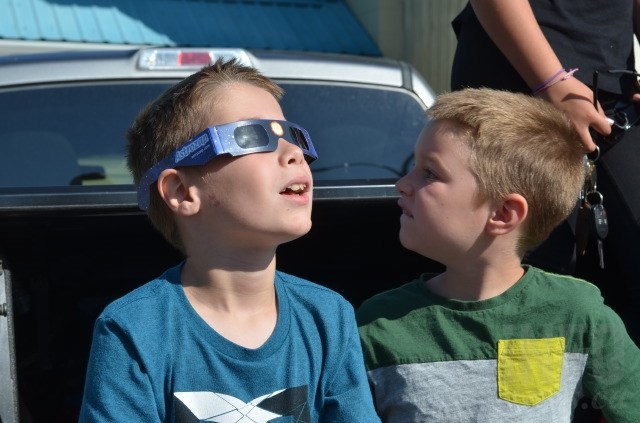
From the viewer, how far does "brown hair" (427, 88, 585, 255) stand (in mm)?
2561

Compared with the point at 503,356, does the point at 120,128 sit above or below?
above

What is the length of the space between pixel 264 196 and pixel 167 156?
0.79 ft

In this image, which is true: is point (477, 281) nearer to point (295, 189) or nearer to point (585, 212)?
point (585, 212)

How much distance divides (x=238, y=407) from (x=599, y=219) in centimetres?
111

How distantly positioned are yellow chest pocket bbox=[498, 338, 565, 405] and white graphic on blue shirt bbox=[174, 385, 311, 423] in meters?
0.55

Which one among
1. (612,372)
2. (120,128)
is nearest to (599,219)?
(612,372)

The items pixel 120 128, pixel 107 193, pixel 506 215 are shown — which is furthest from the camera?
pixel 120 128

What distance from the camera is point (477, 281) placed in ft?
8.55

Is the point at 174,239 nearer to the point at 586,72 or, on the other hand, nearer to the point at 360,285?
the point at 360,285

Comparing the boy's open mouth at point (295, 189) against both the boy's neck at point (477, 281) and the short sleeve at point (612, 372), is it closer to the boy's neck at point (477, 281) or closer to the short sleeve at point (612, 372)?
the boy's neck at point (477, 281)

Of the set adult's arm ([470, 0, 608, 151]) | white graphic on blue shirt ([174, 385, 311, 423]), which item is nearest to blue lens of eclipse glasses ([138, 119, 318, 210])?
white graphic on blue shirt ([174, 385, 311, 423])

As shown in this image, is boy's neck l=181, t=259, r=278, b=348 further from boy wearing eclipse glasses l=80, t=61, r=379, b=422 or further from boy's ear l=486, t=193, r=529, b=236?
boy's ear l=486, t=193, r=529, b=236

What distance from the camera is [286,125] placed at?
7.66 ft

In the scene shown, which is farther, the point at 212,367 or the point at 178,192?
the point at 178,192
